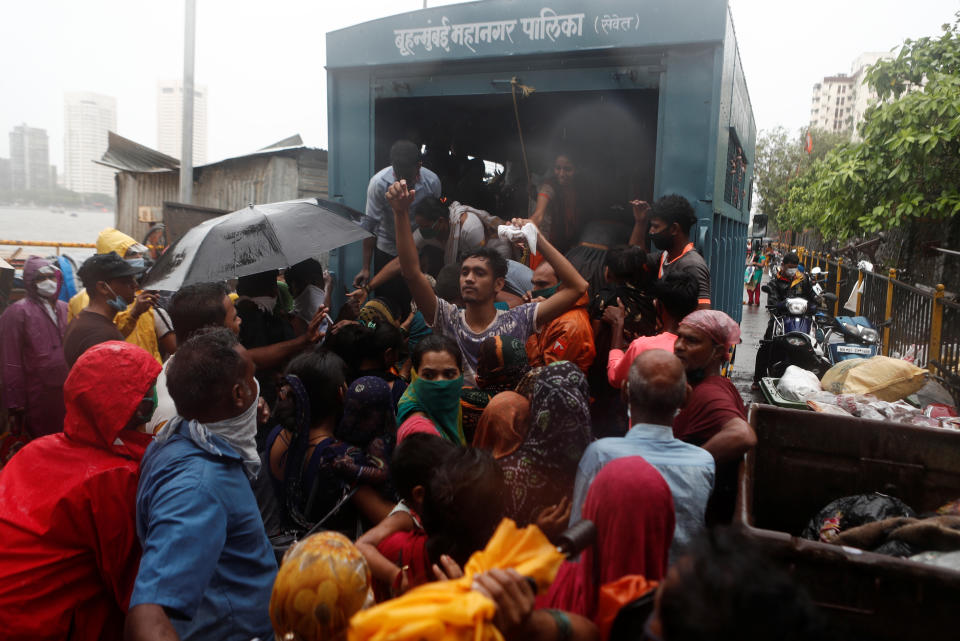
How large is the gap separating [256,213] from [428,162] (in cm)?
287

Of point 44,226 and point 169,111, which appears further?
point 169,111

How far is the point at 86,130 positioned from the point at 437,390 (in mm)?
50242

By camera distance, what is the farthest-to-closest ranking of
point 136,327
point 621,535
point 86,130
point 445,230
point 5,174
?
point 86,130 < point 5,174 < point 445,230 < point 136,327 < point 621,535

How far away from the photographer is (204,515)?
160 cm

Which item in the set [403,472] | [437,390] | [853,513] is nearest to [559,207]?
[437,390]

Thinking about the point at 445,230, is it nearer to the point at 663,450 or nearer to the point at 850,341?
the point at 663,450

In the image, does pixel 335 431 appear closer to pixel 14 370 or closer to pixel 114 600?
pixel 114 600

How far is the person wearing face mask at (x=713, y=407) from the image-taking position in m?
2.34

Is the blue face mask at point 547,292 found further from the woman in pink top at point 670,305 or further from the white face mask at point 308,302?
the white face mask at point 308,302

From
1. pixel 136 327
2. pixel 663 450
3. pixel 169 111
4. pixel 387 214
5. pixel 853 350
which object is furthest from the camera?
pixel 169 111

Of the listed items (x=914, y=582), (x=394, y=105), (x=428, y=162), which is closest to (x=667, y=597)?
(x=914, y=582)

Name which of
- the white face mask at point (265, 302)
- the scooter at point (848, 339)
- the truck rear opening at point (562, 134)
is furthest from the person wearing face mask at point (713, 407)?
the scooter at point (848, 339)

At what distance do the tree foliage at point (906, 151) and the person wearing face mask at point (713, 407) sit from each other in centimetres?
876

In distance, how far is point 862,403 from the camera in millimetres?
3900
